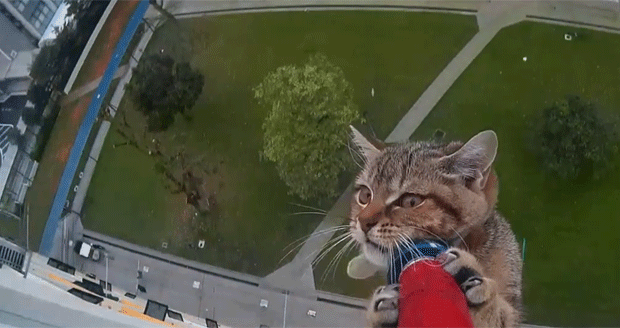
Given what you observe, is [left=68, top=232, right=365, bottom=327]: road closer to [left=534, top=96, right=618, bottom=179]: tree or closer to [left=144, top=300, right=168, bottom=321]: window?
[left=144, top=300, right=168, bottom=321]: window

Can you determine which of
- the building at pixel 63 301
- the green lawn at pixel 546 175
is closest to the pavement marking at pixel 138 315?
the building at pixel 63 301

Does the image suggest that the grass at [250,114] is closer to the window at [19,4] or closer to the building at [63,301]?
the building at [63,301]

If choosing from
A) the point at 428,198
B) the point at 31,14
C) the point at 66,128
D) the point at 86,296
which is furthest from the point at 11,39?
the point at 428,198

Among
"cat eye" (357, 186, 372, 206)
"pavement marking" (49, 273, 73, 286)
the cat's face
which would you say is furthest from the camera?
"pavement marking" (49, 273, 73, 286)

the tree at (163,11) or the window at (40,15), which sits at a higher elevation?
the tree at (163,11)

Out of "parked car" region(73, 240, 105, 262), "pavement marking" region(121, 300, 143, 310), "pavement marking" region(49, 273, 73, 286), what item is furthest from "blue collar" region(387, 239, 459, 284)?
"parked car" region(73, 240, 105, 262)

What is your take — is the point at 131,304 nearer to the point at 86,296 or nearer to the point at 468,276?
the point at 86,296
